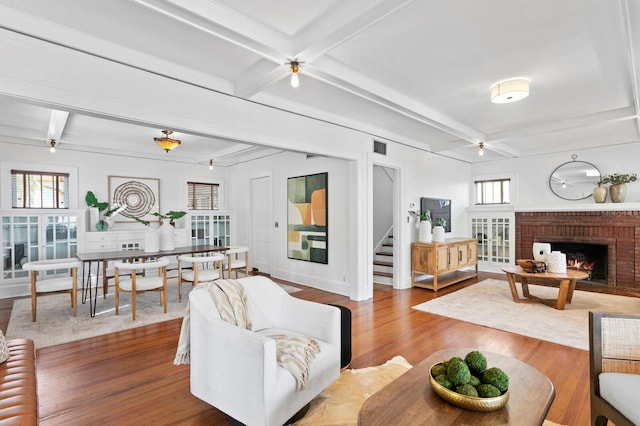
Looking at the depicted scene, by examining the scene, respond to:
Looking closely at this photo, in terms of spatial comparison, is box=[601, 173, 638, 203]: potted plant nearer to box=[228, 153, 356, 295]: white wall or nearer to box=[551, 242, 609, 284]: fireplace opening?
box=[551, 242, 609, 284]: fireplace opening

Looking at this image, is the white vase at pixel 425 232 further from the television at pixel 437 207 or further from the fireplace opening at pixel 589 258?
the fireplace opening at pixel 589 258

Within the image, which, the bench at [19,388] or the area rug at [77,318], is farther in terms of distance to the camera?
the area rug at [77,318]

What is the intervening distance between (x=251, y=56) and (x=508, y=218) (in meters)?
6.64

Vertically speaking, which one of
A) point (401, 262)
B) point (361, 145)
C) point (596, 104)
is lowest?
point (401, 262)

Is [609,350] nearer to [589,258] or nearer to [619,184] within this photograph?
[619,184]

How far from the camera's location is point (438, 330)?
3.79 metres

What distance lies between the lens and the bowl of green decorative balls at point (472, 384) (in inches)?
58.2

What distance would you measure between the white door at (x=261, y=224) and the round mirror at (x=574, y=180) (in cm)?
594

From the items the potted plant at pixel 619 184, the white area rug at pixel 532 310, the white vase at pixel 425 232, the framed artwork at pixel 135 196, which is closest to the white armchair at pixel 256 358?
the white area rug at pixel 532 310

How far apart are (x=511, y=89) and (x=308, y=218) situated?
12.1 ft

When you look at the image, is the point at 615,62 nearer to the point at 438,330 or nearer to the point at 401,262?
the point at 438,330

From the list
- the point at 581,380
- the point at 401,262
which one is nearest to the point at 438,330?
the point at 581,380

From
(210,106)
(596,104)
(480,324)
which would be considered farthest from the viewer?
(596,104)

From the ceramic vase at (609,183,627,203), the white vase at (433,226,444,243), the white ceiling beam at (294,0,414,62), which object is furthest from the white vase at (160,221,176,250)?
the ceramic vase at (609,183,627,203)
